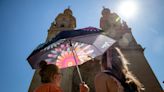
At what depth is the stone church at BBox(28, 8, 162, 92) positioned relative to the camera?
1697cm

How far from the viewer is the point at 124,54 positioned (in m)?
19.7

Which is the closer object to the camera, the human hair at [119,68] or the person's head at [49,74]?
the human hair at [119,68]

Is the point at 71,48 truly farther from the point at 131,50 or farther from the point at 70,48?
the point at 131,50

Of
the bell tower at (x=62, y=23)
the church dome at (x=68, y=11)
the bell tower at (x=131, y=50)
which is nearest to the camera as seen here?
the bell tower at (x=131, y=50)

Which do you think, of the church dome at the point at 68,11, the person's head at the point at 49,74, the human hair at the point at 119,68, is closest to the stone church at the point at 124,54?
the church dome at the point at 68,11

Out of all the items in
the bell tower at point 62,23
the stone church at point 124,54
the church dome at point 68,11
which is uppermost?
the church dome at point 68,11

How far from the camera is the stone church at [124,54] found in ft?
55.7

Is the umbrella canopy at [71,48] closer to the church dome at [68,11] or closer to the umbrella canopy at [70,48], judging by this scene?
the umbrella canopy at [70,48]

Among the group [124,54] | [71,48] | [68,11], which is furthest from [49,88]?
[68,11]

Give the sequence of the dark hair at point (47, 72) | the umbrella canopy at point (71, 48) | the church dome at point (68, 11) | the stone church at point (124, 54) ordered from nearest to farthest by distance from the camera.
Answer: the dark hair at point (47, 72) < the umbrella canopy at point (71, 48) < the stone church at point (124, 54) < the church dome at point (68, 11)

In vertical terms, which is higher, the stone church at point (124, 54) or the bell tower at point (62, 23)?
the bell tower at point (62, 23)

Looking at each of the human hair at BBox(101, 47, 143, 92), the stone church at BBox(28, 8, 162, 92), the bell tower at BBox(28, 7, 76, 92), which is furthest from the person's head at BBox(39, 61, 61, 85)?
the bell tower at BBox(28, 7, 76, 92)

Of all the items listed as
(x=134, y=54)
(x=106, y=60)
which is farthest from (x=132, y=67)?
(x=106, y=60)

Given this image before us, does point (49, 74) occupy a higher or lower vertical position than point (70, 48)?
lower
